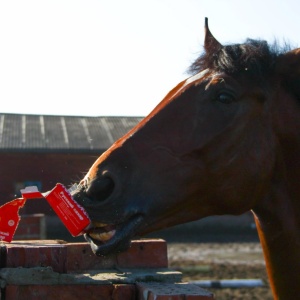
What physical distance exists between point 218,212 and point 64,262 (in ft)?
2.57

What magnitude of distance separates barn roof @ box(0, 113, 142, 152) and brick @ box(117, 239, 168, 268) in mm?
19987

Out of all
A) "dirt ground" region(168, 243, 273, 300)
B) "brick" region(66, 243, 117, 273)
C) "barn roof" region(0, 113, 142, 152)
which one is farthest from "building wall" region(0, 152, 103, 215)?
"brick" region(66, 243, 117, 273)

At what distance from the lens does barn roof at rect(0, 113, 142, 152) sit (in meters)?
23.6

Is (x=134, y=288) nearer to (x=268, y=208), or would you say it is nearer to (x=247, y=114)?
(x=268, y=208)

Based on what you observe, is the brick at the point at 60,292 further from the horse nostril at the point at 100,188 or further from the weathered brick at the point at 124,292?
the horse nostril at the point at 100,188

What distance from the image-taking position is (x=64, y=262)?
115 inches

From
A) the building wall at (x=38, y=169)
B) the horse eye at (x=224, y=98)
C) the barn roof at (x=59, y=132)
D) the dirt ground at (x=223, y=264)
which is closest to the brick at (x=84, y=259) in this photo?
the horse eye at (x=224, y=98)

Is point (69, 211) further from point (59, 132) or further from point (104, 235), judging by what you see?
point (59, 132)

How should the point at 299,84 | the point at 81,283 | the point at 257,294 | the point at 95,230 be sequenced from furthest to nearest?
1. the point at 257,294
2. the point at 299,84
3. the point at 81,283
4. the point at 95,230

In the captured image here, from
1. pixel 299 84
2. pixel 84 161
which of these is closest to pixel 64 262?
pixel 299 84

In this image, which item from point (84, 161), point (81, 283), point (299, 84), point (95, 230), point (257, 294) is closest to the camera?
point (95, 230)

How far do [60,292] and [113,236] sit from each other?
435mm

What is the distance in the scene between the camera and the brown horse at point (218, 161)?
2.63 m

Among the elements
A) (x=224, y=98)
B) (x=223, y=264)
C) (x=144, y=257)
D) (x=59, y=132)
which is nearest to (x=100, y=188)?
(x=224, y=98)
